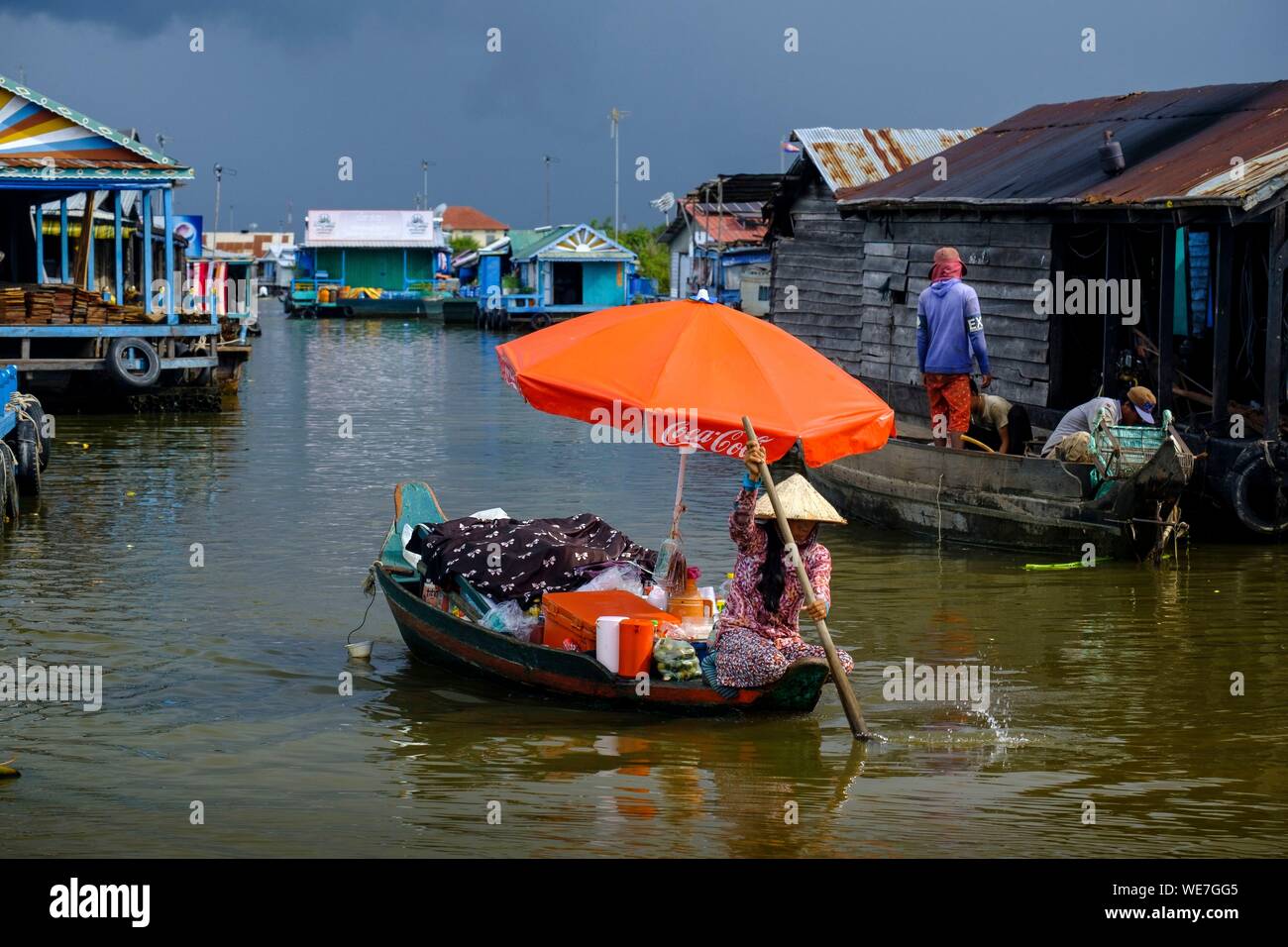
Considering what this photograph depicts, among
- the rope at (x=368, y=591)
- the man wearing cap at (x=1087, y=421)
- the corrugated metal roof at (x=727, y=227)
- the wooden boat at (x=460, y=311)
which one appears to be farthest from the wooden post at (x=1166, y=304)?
the wooden boat at (x=460, y=311)

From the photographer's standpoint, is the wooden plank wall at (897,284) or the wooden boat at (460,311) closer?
the wooden plank wall at (897,284)

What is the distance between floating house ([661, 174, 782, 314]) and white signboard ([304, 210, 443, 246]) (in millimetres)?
18147

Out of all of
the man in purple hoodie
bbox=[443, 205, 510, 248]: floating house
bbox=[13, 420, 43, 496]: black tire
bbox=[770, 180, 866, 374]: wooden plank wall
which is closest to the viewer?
the man in purple hoodie

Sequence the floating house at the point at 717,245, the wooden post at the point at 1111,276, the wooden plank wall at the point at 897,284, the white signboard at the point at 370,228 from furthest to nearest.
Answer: the white signboard at the point at 370,228 < the floating house at the point at 717,245 < the wooden plank wall at the point at 897,284 < the wooden post at the point at 1111,276

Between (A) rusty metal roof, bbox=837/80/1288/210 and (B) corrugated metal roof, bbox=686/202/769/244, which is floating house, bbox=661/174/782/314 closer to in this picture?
(B) corrugated metal roof, bbox=686/202/769/244

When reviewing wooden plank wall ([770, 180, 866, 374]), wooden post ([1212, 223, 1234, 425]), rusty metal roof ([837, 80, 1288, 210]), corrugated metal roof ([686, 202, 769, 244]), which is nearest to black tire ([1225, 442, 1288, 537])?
wooden post ([1212, 223, 1234, 425])

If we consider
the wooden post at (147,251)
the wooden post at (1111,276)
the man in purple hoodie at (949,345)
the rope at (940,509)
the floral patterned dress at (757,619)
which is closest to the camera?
the floral patterned dress at (757,619)

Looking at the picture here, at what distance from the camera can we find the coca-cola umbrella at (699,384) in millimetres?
8773

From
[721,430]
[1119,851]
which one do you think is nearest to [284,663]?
[721,430]

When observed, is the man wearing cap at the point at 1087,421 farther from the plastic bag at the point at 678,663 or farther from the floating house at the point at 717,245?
the floating house at the point at 717,245

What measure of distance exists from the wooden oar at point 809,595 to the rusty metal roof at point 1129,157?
704 centimetres

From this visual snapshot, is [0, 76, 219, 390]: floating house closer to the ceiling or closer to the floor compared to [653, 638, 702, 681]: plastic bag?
closer to the ceiling

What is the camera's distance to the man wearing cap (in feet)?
48.2
